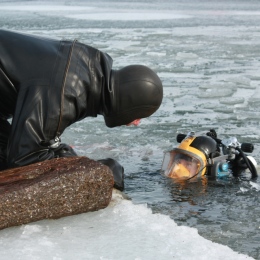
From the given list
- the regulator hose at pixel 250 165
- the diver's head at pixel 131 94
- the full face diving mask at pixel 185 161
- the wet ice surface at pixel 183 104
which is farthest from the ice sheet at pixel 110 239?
the regulator hose at pixel 250 165

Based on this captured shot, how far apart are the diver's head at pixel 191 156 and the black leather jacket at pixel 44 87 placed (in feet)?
2.98

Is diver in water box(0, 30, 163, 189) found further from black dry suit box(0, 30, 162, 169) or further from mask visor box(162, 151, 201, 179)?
mask visor box(162, 151, 201, 179)

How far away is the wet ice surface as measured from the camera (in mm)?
4281

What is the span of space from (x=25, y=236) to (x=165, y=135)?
9.24 feet

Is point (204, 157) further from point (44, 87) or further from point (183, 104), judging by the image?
point (183, 104)

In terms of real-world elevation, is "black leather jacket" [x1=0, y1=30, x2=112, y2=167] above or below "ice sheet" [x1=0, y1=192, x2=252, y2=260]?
above

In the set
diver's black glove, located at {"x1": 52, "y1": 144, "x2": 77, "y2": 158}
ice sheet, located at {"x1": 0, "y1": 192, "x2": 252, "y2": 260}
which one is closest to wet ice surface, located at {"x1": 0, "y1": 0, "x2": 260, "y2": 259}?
ice sheet, located at {"x1": 0, "y1": 192, "x2": 252, "y2": 260}

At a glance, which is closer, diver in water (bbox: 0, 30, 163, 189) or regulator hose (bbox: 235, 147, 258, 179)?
diver in water (bbox: 0, 30, 163, 189)

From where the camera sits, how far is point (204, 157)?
498 cm

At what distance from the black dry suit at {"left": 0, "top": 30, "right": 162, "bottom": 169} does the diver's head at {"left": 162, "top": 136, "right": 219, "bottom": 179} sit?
0.61m

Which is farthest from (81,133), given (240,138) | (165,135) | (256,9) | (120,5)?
(120,5)

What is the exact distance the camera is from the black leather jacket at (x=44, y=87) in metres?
4.11

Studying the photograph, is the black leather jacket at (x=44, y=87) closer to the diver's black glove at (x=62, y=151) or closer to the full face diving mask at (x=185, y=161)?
the diver's black glove at (x=62, y=151)

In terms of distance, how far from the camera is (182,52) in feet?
38.2
